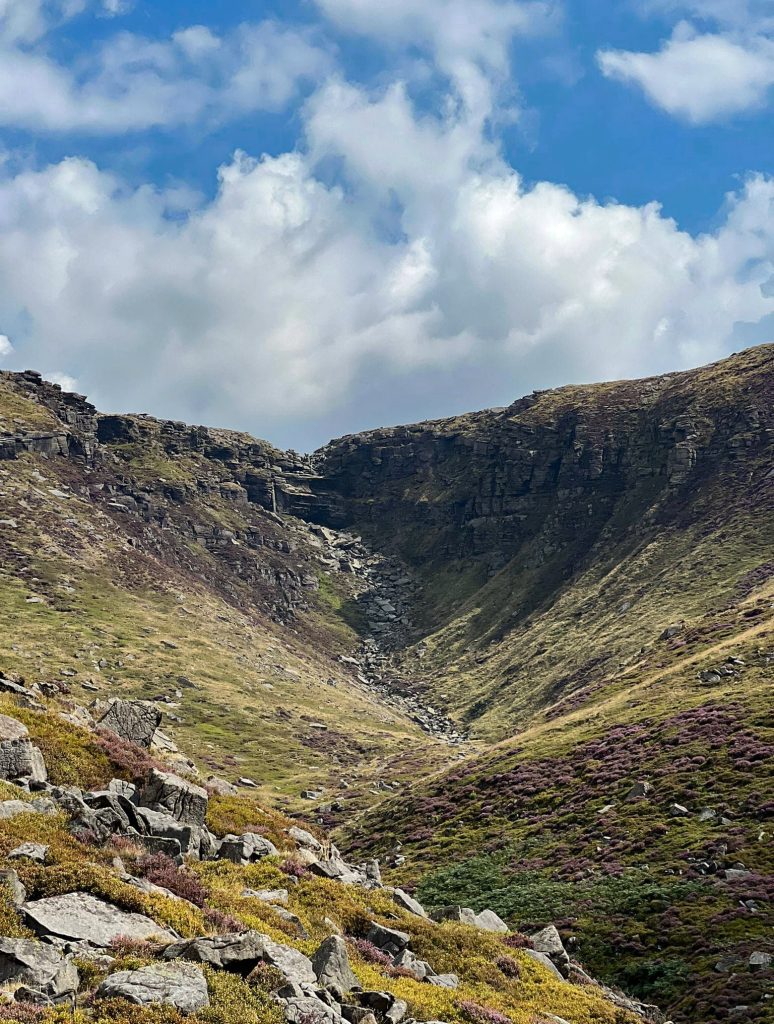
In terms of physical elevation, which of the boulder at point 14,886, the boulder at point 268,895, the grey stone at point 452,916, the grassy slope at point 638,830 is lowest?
the grassy slope at point 638,830

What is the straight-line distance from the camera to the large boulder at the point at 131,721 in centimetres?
3622

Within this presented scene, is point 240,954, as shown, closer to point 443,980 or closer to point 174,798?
point 443,980

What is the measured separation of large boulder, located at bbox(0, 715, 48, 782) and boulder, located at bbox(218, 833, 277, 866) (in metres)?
6.95

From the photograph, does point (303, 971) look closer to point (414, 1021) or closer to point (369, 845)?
point (414, 1021)

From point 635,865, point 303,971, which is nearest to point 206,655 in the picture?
point 635,865

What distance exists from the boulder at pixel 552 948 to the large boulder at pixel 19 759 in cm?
2165

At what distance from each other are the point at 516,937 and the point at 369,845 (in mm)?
46000

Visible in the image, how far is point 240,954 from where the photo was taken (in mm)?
16328

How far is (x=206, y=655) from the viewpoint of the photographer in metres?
178

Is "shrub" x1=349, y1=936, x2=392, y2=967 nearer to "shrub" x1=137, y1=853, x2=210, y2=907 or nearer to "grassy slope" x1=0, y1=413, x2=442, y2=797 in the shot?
"shrub" x1=137, y1=853, x2=210, y2=907

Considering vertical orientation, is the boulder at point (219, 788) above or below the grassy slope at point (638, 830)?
above

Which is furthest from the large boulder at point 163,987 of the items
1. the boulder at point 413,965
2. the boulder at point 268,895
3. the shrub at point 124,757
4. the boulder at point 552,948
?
the boulder at point 552,948

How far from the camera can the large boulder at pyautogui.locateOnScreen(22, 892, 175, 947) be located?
631 inches

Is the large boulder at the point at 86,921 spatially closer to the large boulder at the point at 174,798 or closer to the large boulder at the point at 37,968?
the large boulder at the point at 37,968
